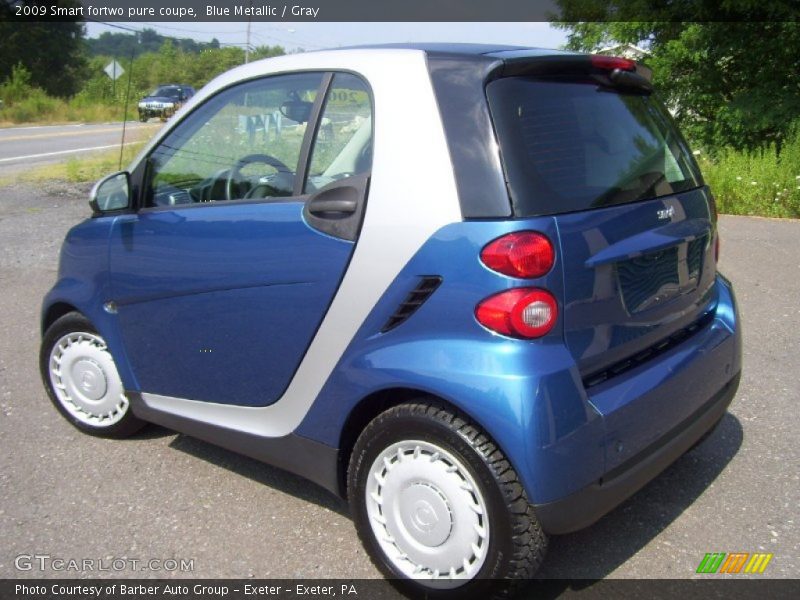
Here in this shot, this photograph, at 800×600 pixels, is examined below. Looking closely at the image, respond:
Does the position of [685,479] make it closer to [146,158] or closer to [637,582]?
[637,582]

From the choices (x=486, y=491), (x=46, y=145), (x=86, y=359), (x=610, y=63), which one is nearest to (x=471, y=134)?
(x=610, y=63)

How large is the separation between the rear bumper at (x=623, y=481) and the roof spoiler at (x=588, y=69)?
1234 millimetres

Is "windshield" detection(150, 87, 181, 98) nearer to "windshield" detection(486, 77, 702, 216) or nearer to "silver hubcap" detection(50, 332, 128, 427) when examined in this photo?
"silver hubcap" detection(50, 332, 128, 427)

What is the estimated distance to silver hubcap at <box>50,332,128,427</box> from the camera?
393 cm

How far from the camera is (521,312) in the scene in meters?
2.31

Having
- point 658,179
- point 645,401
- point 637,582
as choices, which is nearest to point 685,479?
point 637,582

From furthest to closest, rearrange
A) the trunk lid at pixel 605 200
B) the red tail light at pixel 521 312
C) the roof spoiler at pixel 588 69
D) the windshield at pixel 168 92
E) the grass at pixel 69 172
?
the windshield at pixel 168 92 → the grass at pixel 69 172 → the roof spoiler at pixel 588 69 → the trunk lid at pixel 605 200 → the red tail light at pixel 521 312

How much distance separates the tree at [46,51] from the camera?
57156 mm

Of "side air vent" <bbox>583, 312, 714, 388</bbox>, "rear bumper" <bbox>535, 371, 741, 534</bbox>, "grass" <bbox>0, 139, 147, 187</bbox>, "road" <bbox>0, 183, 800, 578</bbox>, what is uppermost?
"side air vent" <bbox>583, 312, 714, 388</bbox>

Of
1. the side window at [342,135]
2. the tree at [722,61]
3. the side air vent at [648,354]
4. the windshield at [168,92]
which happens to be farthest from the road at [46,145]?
the side air vent at [648,354]

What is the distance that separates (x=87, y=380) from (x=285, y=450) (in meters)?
1.52

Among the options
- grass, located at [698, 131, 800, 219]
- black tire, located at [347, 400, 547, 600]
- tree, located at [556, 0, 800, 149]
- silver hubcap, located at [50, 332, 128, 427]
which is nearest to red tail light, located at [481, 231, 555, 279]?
black tire, located at [347, 400, 547, 600]

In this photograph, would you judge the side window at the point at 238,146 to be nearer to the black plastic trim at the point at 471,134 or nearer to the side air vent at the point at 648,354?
the black plastic trim at the point at 471,134

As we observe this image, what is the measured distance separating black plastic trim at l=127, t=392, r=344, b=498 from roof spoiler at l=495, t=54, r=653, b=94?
147cm
